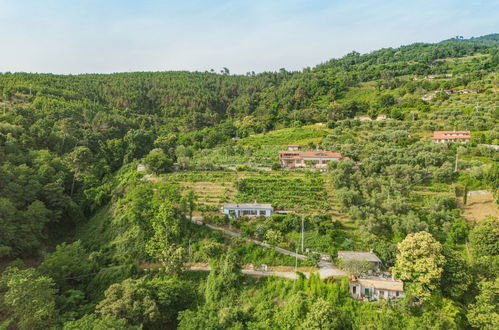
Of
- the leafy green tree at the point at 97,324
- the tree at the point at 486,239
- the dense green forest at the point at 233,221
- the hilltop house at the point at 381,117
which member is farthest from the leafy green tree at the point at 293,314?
the hilltop house at the point at 381,117

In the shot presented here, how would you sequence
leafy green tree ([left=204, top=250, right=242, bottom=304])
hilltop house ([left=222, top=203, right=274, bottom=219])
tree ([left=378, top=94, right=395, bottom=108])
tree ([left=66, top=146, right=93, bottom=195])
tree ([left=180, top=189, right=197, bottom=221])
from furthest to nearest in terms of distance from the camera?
tree ([left=378, top=94, right=395, bottom=108])
tree ([left=66, top=146, right=93, bottom=195])
hilltop house ([left=222, top=203, right=274, bottom=219])
tree ([left=180, top=189, right=197, bottom=221])
leafy green tree ([left=204, top=250, right=242, bottom=304])

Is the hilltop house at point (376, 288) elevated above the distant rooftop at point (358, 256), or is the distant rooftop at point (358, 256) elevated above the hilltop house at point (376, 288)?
the distant rooftop at point (358, 256)

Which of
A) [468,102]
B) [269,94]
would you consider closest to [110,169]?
[269,94]

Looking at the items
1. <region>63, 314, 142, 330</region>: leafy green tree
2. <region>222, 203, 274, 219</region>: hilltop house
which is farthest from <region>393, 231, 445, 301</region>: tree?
<region>63, 314, 142, 330</region>: leafy green tree

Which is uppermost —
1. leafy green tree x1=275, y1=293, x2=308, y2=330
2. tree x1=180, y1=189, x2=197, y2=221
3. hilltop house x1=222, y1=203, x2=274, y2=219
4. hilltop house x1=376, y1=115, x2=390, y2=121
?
hilltop house x1=376, y1=115, x2=390, y2=121

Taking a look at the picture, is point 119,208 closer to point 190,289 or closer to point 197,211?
point 197,211

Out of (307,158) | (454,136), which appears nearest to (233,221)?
(307,158)

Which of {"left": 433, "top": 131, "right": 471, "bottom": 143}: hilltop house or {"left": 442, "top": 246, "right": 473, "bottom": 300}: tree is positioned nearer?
{"left": 442, "top": 246, "right": 473, "bottom": 300}: tree

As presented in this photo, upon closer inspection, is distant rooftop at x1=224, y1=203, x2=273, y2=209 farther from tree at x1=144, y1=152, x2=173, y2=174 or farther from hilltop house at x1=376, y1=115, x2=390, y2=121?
hilltop house at x1=376, y1=115, x2=390, y2=121

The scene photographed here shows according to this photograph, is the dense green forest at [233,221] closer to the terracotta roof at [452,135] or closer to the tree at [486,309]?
the tree at [486,309]
